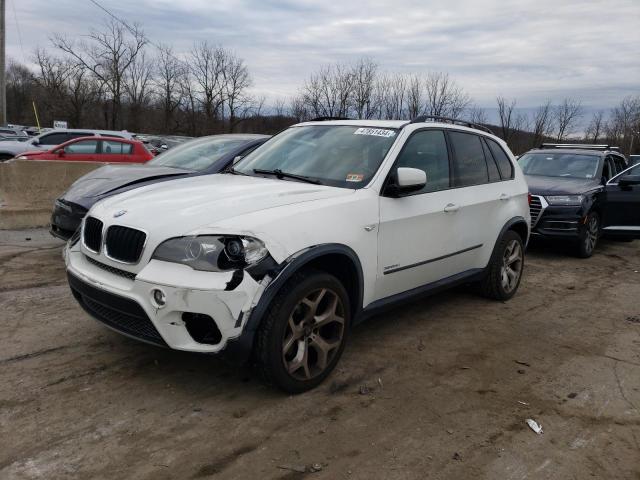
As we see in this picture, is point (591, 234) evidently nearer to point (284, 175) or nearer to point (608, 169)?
point (608, 169)

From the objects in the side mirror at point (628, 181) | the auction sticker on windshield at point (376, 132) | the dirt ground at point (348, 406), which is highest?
the auction sticker on windshield at point (376, 132)

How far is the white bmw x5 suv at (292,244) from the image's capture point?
10.0 feet

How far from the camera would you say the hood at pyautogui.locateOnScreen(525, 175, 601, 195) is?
28.5 ft

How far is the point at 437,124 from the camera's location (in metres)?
4.82

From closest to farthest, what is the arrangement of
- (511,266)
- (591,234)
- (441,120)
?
(441,120) → (511,266) → (591,234)

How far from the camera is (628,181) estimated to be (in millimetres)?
8703

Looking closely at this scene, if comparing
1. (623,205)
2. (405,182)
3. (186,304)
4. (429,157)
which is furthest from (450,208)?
(623,205)

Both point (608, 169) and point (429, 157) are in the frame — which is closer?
point (429, 157)

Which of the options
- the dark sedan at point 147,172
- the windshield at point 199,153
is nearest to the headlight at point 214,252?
the dark sedan at point 147,172

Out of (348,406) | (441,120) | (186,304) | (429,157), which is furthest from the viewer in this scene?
(441,120)

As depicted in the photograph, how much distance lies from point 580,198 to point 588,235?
2.15 feet

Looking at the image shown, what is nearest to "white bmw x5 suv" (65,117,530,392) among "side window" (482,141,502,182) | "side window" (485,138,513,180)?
"side window" (482,141,502,182)

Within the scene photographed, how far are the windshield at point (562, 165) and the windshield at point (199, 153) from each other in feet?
18.5

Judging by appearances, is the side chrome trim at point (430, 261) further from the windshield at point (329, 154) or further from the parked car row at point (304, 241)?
the windshield at point (329, 154)
